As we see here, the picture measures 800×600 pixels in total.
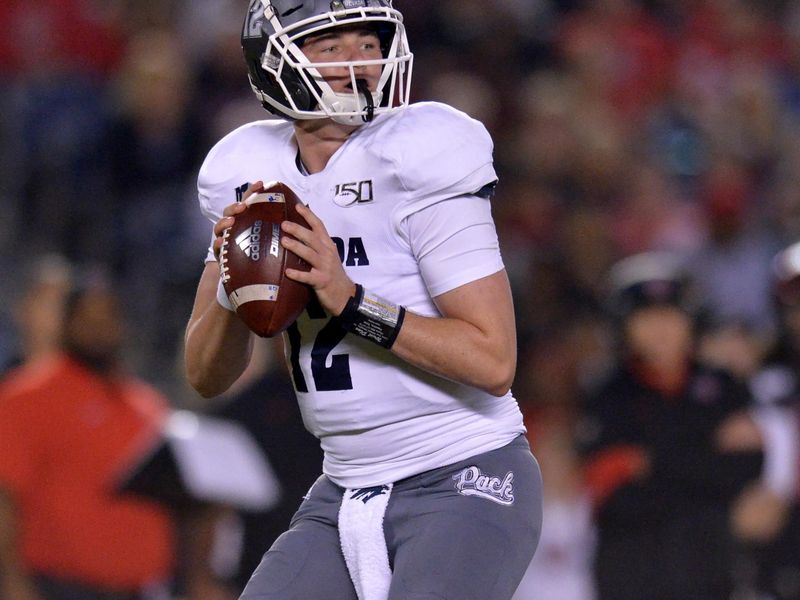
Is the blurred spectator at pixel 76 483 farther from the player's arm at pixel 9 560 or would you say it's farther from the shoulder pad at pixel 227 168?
the shoulder pad at pixel 227 168

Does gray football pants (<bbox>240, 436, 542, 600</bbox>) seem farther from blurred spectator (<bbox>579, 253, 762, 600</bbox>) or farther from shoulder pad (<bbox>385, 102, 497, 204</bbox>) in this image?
blurred spectator (<bbox>579, 253, 762, 600</bbox>)

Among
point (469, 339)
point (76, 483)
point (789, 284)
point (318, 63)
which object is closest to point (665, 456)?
point (789, 284)

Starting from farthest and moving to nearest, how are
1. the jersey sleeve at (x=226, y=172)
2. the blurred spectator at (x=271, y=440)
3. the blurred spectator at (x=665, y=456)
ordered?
the blurred spectator at (x=271, y=440) → the blurred spectator at (x=665, y=456) → the jersey sleeve at (x=226, y=172)

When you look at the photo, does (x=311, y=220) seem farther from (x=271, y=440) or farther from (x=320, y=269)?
(x=271, y=440)

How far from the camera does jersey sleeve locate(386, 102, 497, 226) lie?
8.12 feet

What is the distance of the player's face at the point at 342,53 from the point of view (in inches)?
103

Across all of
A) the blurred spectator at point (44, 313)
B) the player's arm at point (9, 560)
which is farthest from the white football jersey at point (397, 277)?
the blurred spectator at point (44, 313)

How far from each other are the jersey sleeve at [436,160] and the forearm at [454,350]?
211mm

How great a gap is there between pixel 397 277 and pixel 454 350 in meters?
0.22

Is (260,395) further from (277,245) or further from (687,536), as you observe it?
(277,245)

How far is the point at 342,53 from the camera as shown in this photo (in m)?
2.64

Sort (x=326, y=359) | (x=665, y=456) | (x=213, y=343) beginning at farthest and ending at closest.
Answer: (x=665, y=456) < (x=213, y=343) < (x=326, y=359)

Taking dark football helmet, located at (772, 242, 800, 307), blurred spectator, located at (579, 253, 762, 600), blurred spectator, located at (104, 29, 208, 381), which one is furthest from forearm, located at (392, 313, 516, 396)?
blurred spectator, located at (104, 29, 208, 381)

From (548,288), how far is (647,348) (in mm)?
1358
